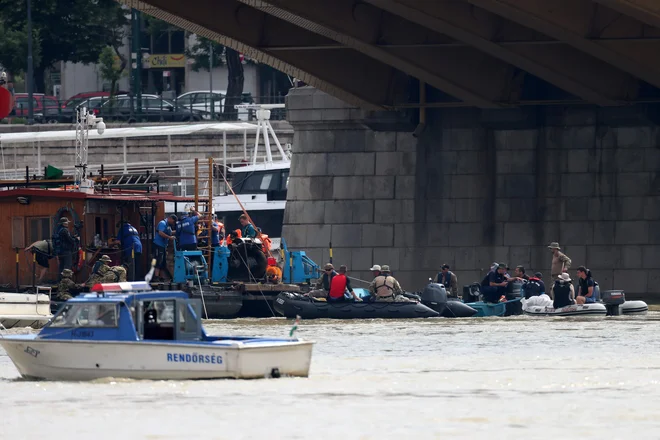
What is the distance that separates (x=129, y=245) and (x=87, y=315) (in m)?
12.9

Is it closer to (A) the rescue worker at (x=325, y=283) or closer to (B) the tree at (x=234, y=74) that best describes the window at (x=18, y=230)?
(A) the rescue worker at (x=325, y=283)

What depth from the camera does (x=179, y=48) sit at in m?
84.5

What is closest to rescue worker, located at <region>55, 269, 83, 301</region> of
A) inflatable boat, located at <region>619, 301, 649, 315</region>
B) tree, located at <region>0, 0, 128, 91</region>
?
inflatable boat, located at <region>619, 301, 649, 315</region>

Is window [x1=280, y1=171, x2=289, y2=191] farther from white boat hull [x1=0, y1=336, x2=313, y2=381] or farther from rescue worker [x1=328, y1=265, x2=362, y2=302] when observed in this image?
white boat hull [x1=0, y1=336, x2=313, y2=381]

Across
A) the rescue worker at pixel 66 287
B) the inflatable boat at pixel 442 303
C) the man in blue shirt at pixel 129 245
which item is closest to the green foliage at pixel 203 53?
the man in blue shirt at pixel 129 245

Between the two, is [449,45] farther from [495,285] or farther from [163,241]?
[163,241]

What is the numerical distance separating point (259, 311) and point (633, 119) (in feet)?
33.2

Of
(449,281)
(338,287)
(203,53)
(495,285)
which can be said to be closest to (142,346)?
(338,287)

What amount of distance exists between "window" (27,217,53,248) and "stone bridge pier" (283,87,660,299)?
26.3ft

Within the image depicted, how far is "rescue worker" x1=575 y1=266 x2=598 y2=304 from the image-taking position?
37375 mm

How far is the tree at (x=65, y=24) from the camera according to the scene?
69.6 metres

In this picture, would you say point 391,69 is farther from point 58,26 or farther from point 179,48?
point 179,48

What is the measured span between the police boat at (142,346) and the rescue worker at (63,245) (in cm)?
1143

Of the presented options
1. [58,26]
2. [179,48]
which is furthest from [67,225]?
[179,48]
